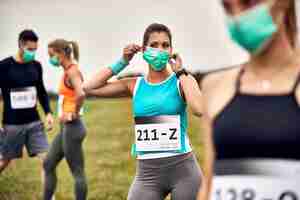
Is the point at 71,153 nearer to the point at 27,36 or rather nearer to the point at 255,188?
the point at 27,36

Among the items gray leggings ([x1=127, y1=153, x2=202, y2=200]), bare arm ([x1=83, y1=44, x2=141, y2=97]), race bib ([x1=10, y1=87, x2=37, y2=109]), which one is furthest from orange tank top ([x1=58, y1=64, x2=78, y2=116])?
gray leggings ([x1=127, y1=153, x2=202, y2=200])

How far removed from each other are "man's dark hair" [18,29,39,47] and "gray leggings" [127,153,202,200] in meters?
2.83

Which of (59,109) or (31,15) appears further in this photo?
(31,15)

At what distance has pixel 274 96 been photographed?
2350 mm

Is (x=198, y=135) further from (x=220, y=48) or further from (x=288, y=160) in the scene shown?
(x=288, y=160)

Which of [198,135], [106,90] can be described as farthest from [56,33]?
[106,90]

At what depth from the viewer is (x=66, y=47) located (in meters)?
7.23

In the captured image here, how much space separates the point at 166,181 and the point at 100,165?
3.05 metres


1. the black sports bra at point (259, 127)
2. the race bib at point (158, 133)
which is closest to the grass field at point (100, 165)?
the race bib at point (158, 133)

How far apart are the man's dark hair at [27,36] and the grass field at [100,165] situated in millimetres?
588

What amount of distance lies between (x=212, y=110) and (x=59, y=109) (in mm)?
4677

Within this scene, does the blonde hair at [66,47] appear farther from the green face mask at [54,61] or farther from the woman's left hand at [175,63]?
the woman's left hand at [175,63]

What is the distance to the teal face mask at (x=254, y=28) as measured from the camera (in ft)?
7.64

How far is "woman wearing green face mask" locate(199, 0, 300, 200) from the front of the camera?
231 centimetres
